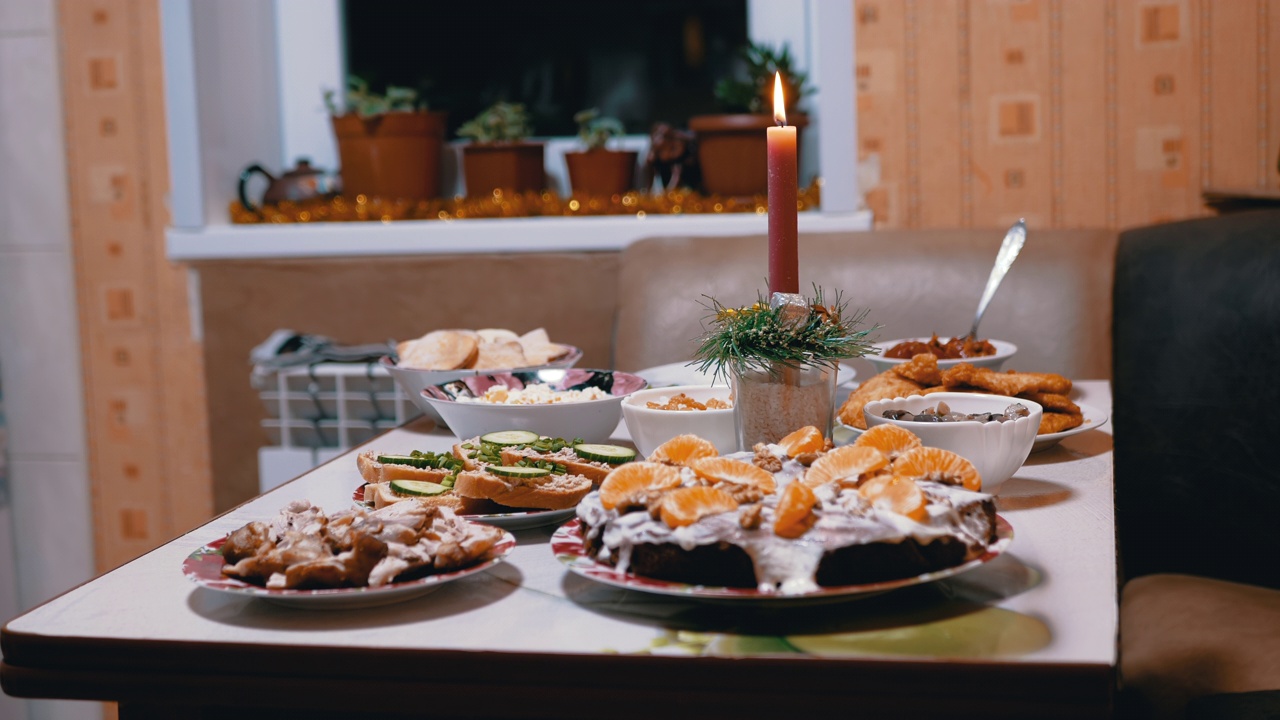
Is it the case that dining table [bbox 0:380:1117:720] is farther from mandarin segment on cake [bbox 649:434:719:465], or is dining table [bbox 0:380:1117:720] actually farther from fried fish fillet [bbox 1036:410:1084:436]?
fried fish fillet [bbox 1036:410:1084:436]

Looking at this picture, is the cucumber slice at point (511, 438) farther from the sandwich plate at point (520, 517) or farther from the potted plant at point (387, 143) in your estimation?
the potted plant at point (387, 143)

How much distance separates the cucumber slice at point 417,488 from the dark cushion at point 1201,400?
4.03 ft

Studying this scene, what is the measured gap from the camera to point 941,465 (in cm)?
70

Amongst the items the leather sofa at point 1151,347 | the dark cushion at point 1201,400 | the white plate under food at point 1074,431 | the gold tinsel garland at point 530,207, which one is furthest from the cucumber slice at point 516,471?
the gold tinsel garland at point 530,207

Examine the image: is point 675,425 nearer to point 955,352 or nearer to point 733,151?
point 955,352

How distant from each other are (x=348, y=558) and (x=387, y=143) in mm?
1890

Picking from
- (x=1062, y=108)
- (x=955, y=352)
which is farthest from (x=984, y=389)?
(x=1062, y=108)

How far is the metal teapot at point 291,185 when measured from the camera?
8.02 ft

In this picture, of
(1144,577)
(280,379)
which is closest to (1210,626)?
(1144,577)

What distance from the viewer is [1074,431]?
98 cm

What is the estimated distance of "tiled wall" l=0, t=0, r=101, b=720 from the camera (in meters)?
2.43

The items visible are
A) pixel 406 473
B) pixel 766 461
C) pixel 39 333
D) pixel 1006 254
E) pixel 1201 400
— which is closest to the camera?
pixel 766 461

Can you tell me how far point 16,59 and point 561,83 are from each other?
3.85ft

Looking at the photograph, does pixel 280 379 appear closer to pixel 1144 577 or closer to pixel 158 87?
pixel 158 87
